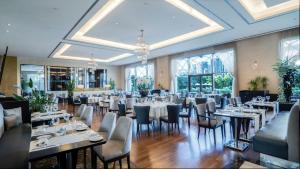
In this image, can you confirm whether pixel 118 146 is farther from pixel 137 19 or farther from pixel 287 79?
pixel 287 79

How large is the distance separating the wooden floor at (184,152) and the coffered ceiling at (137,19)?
346 cm

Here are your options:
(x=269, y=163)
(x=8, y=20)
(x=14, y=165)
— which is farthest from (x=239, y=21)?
(x=8, y=20)

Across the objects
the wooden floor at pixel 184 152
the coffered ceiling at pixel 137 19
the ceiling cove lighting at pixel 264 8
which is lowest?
the wooden floor at pixel 184 152

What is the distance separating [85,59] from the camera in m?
13.1

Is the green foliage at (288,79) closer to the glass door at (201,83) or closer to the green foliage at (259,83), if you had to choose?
the green foliage at (259,83)

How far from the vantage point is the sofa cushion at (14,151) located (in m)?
1.82

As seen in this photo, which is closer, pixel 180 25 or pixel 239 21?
pixel 239 21

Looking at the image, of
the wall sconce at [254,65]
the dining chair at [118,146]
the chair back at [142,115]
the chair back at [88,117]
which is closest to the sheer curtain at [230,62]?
the wall sconce at [254,65]

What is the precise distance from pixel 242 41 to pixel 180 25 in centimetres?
391

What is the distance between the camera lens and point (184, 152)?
11.6 feet

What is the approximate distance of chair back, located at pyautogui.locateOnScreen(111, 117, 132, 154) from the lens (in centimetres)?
247

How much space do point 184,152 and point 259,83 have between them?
237 inches

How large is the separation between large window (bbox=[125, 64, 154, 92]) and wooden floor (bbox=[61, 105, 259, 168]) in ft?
27.8

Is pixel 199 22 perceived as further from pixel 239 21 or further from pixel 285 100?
pixel 285 100
